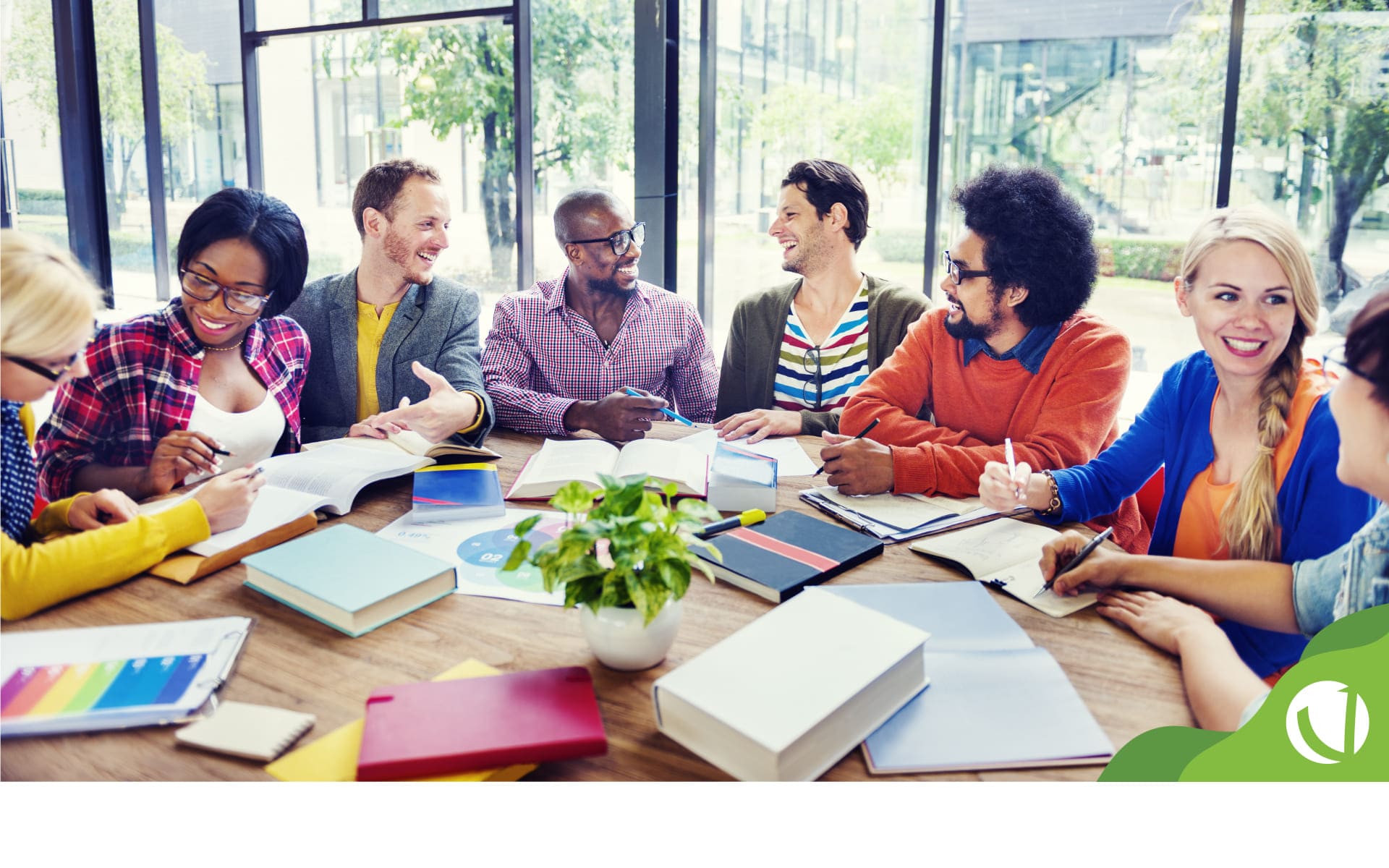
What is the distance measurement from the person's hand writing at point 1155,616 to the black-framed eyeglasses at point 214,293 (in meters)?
1.66

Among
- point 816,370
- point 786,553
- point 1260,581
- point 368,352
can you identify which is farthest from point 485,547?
point 816,370

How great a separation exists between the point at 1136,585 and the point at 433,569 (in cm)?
94

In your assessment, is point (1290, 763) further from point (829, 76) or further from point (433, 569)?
point (829, 76)

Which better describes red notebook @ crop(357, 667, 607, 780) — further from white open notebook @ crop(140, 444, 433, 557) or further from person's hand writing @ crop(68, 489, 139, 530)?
person's hand writing @ crop(68, 489, 139, 530)

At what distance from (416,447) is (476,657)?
88 cm

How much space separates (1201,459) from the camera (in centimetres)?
150

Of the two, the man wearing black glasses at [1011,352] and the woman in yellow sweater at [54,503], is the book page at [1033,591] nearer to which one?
the man wearing black glasses at [1011,352]

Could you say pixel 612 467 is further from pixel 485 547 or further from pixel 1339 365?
pixel 1339 365

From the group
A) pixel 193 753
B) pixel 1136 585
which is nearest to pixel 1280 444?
pixel 1136 585

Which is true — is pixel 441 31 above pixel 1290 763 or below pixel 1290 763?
above

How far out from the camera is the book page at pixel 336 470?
62.1 inches

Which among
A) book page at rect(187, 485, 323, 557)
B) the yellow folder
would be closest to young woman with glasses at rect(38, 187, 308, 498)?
book page at rect(187, 485, 323, 557)

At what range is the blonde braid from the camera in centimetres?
137

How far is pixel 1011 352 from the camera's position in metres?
1.99
